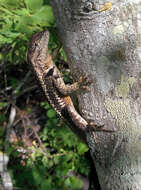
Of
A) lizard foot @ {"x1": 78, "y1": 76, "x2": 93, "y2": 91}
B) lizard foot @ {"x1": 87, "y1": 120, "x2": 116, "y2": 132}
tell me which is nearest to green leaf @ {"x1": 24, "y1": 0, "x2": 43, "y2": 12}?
lizard foot @ {"x1": 78, "y1": 76, "x2": 93, "y2": 91}

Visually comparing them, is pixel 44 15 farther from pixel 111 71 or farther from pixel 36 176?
pixel 36 176

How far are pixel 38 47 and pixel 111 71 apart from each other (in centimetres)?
121

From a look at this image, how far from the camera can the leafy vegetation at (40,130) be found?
2.72m

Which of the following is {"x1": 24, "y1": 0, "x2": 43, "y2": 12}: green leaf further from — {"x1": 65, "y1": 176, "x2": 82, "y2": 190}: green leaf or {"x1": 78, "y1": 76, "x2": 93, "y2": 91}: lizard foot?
{"x1": 65, "y1": 176, "x2": 82, "y2": 190}: green leaf

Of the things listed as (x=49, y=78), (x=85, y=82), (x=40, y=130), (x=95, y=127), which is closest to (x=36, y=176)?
(x=40, y=130)

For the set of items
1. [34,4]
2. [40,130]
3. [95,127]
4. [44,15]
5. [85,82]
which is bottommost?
[40,130]

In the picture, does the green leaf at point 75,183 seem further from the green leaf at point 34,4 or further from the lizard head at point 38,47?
the green leaf at point 34,4

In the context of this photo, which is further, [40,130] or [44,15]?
[40,130]

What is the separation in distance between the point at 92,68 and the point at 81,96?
311 mm

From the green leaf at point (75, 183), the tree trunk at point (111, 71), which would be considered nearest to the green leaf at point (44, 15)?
the tree trunk at point (111, 71)

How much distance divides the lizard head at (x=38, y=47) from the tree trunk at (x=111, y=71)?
2.40ft

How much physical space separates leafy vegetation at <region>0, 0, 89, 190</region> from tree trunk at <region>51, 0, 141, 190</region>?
35.2 inches

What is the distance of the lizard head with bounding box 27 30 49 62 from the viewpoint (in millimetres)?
2654

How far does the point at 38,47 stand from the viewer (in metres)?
2.78
